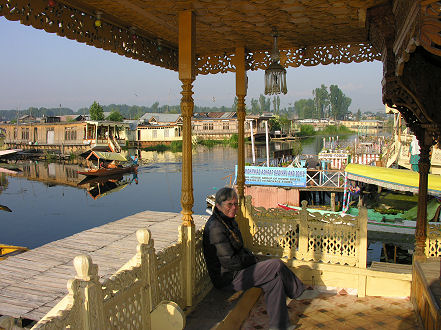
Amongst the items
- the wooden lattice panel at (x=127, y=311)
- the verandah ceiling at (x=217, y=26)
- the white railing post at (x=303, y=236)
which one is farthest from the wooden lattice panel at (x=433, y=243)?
the wooden lattice panel at (x=127, y=311)

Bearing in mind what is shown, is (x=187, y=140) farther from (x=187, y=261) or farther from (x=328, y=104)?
(x=328, y=104)

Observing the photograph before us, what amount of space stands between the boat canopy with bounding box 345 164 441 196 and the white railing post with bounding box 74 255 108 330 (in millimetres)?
14280

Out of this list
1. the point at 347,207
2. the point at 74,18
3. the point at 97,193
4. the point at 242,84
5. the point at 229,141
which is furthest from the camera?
the point at 229,141

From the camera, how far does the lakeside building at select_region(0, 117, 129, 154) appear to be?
163 feet

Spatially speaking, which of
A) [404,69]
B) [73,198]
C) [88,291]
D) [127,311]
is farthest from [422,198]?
[73,198]

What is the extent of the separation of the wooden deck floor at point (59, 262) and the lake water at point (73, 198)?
9700 mm

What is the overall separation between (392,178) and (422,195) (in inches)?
447

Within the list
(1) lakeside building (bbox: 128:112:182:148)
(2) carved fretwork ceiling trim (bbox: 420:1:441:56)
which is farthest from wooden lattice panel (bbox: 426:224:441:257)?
(1) lakeside building (bbox: 128:112:182:148)

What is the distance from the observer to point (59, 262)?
9.38 metres

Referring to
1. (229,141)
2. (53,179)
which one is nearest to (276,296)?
(53,179)

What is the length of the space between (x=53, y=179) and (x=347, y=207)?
97.0 feet

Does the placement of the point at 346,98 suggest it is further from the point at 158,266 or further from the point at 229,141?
the point at 158,266

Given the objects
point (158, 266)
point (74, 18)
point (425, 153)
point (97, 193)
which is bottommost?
point (97, 193)

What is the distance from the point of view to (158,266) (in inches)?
137
